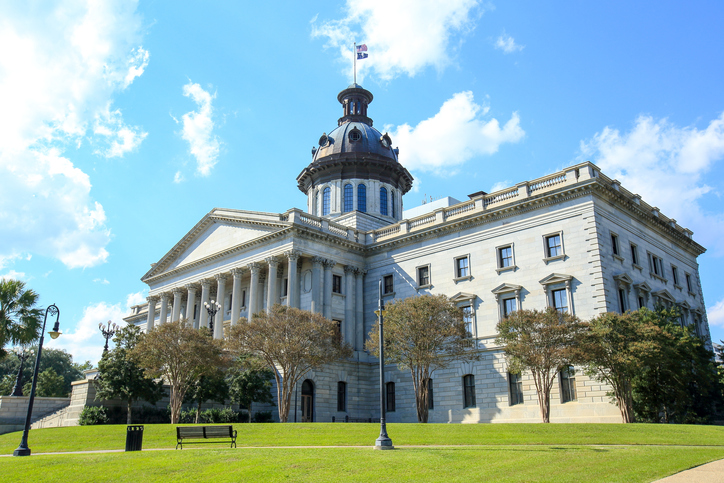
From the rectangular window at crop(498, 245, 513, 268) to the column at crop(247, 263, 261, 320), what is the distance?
18635mm

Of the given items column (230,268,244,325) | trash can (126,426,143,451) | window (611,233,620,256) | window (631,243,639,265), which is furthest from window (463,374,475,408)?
trash can (126,426,143,451)

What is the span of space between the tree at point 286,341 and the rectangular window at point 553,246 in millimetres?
14797

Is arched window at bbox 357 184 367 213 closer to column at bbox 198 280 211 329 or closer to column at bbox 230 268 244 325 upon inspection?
column at bbox 230 268 244 325

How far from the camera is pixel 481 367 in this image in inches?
1597

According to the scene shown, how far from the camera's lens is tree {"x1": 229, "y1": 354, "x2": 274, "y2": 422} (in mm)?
38500

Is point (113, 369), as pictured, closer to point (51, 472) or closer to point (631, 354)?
point (51, 472)

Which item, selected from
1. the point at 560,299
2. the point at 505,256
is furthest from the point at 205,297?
the point at 560,299

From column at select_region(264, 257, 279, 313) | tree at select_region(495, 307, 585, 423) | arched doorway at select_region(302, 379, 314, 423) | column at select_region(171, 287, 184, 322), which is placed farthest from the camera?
column at select_region(171, 287, 184, 322)

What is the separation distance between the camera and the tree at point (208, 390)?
38.8 metres

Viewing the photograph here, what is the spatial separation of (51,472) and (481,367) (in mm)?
29262

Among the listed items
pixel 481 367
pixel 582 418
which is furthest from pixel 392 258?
pixel 582 418

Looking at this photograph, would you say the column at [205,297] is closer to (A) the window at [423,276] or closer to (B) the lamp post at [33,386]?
(A) the window at [423,276]

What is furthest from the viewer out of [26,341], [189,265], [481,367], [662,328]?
[189,265]

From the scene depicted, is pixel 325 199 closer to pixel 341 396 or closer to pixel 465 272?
pixel 465 272
